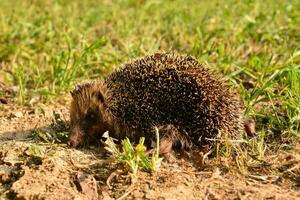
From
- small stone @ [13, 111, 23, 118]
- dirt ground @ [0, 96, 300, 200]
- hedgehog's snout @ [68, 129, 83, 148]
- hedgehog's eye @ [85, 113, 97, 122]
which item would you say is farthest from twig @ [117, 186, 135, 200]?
small stone @ [13, 111, 23, 118]

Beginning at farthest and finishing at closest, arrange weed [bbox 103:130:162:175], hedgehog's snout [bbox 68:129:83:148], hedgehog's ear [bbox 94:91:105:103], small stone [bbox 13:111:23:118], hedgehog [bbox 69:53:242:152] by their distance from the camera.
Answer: small stone [bbox 13:111:23:118] < hedgehog's ear [bbox 94:91:105:103] < hedgehog's snout [bbox 68:129:83:148] < hedgehog [bbox 69:53:242:152] < weed [bbox 103:130:162:175]

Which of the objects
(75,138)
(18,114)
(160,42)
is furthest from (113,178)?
(160,42)

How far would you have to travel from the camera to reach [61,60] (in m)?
6.97

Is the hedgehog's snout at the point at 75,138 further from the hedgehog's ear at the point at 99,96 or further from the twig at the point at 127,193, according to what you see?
the twig at the point at 127,193

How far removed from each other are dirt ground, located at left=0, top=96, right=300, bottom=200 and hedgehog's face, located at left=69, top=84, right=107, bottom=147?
0.25 m

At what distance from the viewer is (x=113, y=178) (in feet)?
15.6

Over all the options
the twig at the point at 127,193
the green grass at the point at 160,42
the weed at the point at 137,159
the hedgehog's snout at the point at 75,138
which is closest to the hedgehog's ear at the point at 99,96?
the hedgehog's snout at the point at 75,138

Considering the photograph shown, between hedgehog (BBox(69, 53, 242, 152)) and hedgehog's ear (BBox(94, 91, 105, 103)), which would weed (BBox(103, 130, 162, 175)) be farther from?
hedgehog's ear (BBox(94, 91, 105, 103))

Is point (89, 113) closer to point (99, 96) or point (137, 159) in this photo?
point (99, 96)

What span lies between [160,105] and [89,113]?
0.77 m

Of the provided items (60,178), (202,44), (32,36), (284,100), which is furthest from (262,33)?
(60,178)

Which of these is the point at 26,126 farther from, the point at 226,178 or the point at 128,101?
the point at 226,178

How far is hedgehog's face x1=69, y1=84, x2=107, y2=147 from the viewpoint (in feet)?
18.2

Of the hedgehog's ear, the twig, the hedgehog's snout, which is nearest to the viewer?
the twig
